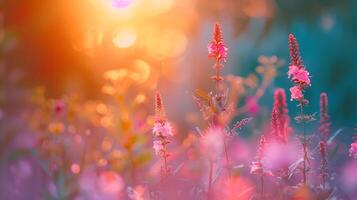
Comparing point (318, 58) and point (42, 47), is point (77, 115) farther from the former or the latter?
point (318, 58)

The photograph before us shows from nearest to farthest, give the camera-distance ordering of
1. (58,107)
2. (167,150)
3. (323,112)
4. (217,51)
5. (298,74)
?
(298,74)
(217,51)
(323,112)
(167,150)
(58,107)

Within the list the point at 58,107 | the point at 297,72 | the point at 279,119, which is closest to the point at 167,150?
the point at 279,119

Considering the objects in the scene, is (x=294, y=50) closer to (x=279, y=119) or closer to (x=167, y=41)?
(x=279, y=119)

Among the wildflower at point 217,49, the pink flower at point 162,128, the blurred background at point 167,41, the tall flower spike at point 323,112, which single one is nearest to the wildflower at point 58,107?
the blurred background at point 167,41

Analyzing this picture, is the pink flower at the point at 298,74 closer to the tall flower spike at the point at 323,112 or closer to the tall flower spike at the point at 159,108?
the tall flower spike at the point at 323,112

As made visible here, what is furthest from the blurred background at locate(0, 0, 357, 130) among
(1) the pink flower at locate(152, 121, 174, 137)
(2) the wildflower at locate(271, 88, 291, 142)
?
(1) the pink flower at locate(152, 121, 174, 137)

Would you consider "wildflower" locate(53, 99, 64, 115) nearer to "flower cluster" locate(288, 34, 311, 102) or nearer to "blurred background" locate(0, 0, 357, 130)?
"blurred background" locate(0, 0, 357, 130)

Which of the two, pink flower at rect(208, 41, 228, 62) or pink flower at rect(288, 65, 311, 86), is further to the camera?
pink flower at rect(208, 41, 228, 62)

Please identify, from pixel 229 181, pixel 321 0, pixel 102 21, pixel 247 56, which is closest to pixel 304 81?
pixel 229 181
